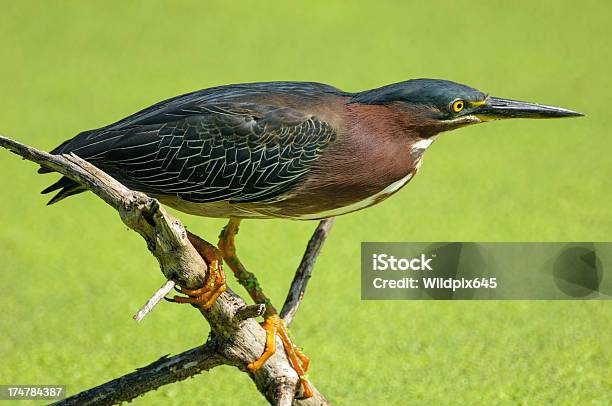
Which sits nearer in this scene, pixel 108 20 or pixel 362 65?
pixel 362 65

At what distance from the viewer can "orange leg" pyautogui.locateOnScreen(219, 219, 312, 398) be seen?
1.74 m

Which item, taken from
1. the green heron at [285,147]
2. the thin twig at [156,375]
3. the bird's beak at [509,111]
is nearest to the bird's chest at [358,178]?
the green heron at [285,147]

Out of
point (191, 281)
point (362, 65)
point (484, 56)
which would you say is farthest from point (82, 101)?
point (191, 281)

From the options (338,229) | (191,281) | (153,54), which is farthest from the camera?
(153,54)

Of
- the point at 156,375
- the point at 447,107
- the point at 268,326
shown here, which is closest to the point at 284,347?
the point at 268,326

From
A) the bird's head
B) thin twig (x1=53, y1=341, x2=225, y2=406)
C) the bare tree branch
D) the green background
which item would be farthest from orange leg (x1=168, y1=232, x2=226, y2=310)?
the green background

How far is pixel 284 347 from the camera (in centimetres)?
183

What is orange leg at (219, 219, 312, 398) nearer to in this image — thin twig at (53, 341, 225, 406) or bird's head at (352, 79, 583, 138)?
thin twig at (53, 341, 225, 406)

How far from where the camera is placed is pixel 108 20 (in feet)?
14.4

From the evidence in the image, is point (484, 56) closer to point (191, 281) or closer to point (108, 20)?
point (108, 20)

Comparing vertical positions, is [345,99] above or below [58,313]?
above

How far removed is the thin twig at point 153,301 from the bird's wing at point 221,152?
0.27 m

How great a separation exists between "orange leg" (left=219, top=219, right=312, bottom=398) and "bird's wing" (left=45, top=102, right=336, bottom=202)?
19cm

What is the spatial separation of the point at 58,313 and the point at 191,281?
1188mm
